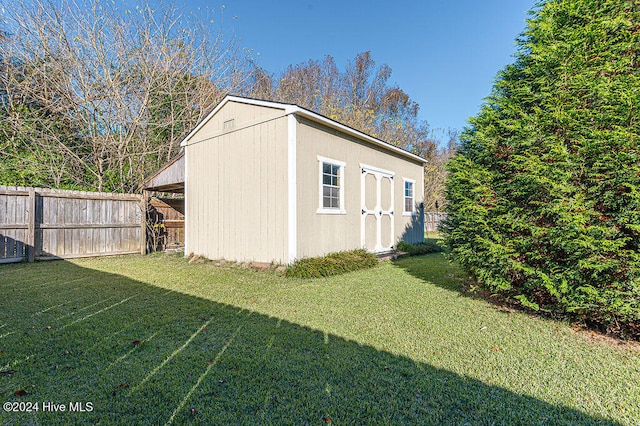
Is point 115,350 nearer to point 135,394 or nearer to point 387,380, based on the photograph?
point 135,394

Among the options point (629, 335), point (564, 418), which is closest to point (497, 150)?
point (629, 335)

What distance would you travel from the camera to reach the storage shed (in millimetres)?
6359

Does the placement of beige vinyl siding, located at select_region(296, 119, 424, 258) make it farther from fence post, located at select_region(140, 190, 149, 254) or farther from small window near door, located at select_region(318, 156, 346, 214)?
fence post, located at select_region(140, 190, 149, 254)

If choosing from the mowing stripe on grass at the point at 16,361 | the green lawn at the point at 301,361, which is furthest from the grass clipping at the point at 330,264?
the mowing stripe on grass at the point at 16,361

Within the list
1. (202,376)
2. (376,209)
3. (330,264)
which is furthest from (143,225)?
(202,376)

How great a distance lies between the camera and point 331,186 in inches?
287

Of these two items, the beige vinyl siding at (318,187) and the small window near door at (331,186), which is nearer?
the beige vinyl siding at (318,187)

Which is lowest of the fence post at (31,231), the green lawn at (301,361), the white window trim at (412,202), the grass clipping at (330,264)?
the green lawn at (301,361)

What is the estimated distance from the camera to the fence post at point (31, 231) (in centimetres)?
712

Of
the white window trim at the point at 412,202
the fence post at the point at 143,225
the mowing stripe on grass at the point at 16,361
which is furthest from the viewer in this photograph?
the white window trim at the point at 412,202

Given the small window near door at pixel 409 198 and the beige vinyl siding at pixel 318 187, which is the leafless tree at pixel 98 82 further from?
the small window near door at pixel 409 198

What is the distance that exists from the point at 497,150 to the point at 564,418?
298 centimetres

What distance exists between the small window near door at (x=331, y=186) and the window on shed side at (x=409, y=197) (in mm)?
3568

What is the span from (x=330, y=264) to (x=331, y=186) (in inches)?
79.9
